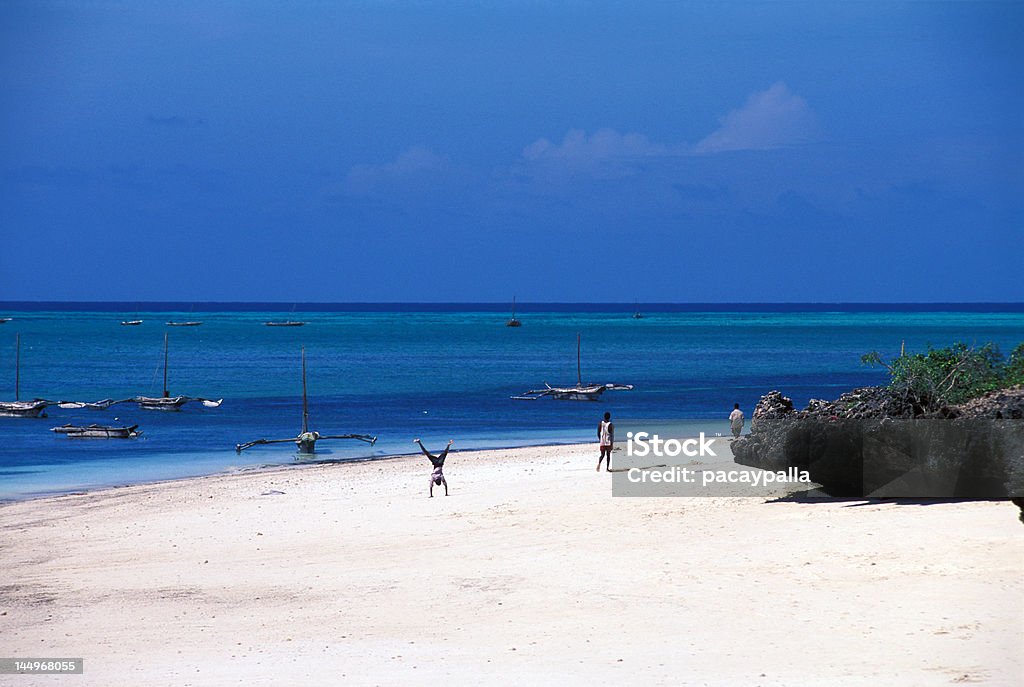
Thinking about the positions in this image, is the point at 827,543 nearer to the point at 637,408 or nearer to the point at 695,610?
the point at 695,610

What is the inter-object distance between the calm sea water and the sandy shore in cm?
1415

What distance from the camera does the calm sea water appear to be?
41250mm

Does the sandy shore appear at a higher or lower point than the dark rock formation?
lower

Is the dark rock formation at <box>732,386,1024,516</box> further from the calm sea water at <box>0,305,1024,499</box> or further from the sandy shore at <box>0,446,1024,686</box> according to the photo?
the calm sea water at <box>0,305,1024,499</box>

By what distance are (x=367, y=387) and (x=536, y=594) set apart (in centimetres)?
6495

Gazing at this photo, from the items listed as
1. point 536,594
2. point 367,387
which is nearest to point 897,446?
point 536,594

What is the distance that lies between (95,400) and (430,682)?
6455 centimetres

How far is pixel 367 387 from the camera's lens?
78.4 meters

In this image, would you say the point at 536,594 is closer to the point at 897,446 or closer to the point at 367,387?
the point at 897,446

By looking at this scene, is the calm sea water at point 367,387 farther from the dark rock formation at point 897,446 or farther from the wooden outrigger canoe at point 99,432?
the dark rock formation at point 897,446

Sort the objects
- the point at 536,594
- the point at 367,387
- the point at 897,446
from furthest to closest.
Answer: the point at 367,387, the point at 897,446, the point at 536,594

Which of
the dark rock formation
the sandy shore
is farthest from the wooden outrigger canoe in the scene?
the dark rock formation

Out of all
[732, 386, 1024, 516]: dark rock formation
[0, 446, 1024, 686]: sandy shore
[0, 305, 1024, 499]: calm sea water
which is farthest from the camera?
[0, 305, 1024, 499]: calm sea water

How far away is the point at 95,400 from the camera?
7006 cm
